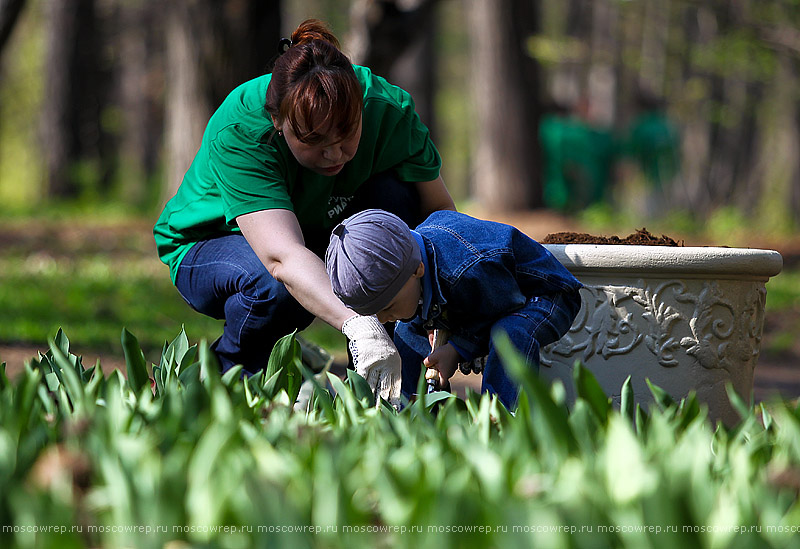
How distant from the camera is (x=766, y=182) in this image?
21.4 metres

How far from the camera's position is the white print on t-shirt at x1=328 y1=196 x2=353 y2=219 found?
9.45 ft

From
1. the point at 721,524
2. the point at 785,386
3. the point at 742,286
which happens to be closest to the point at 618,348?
the point at 742,286

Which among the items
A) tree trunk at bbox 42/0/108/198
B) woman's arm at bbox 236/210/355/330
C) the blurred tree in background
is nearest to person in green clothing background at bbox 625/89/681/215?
the blurred tree in background

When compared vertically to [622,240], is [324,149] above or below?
above

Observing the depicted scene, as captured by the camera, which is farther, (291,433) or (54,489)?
(291,433)

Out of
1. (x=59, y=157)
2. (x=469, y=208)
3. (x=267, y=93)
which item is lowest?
(x=469, y=208)

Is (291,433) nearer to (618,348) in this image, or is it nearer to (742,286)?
(618,348)

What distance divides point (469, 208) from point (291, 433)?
30.6 ft

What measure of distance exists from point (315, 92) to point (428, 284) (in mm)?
593

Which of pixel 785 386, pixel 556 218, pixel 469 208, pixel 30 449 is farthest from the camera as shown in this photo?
pixel 469 208

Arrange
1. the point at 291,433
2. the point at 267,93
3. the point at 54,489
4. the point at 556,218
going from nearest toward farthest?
the point at 54,489 < the point at 291,433 < the point at 267,93 < the point at 556,218

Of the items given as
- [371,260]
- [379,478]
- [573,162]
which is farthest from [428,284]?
[573,162]

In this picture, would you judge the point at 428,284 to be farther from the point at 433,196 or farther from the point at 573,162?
the point at 573,162

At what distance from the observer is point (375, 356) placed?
2.21 metres
